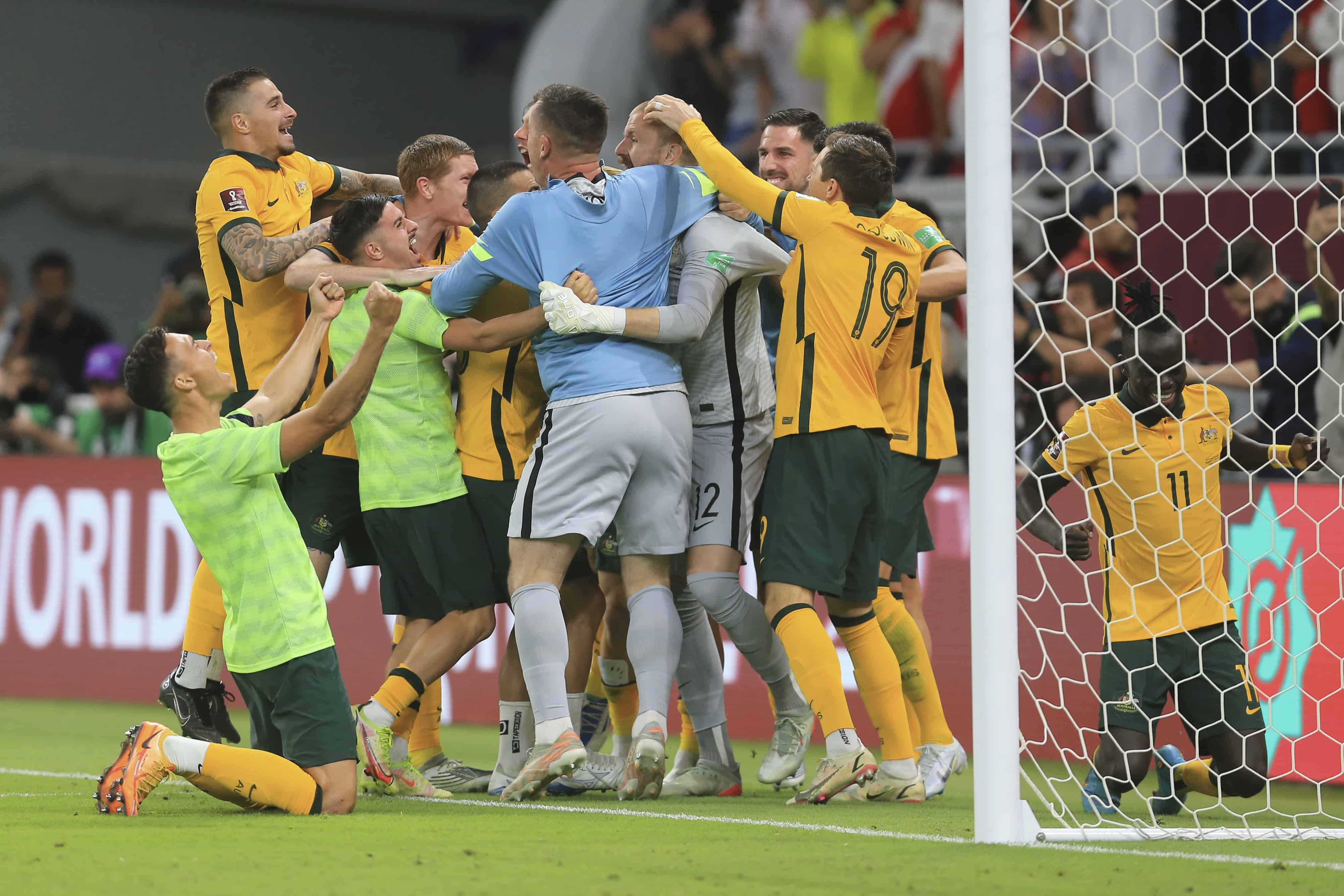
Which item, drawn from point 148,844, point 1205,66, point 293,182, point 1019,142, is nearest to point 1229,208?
point 1205,66

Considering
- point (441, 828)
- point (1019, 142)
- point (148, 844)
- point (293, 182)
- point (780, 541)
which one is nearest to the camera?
point (148, 844)

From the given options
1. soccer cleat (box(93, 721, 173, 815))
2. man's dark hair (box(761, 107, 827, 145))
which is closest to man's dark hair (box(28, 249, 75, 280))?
man's dark hair (box(761, 107, 827, 145))

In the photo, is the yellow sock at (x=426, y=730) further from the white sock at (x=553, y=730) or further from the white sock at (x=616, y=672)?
the white sock at (x=553, y=730)

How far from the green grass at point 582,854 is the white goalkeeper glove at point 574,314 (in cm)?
139

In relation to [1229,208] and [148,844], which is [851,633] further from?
[1229,208]

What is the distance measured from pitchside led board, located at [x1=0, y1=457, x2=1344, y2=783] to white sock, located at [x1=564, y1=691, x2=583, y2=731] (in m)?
1.45

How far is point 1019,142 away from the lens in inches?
418

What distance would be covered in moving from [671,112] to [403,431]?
1326 millimetres

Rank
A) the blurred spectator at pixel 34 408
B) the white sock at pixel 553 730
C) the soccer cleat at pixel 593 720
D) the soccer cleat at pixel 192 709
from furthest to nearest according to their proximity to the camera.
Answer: the blurred spectator at pixel 34 408 < the soccer cleat at pixel 593 720 < the soccer cleat at pixel 192 709 < the white sock at pixel 553 730

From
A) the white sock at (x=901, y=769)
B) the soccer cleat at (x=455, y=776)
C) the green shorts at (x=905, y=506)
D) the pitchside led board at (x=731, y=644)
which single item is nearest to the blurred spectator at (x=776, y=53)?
the pitchside led board at (x=731, y=644)

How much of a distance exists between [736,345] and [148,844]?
94.9 inches

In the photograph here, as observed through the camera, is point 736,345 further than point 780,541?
Yes

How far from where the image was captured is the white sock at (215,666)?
560 cm

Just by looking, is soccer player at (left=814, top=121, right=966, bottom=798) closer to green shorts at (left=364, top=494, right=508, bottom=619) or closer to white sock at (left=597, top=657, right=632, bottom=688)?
white sock at (left=597, top=657, right=632, bottom=688)
